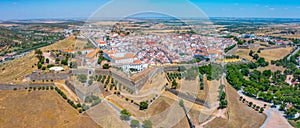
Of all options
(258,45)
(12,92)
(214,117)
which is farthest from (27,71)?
(258,45)

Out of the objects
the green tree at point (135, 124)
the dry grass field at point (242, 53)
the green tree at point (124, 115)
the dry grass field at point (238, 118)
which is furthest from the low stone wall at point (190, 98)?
the dry grass field at point (242, 53)

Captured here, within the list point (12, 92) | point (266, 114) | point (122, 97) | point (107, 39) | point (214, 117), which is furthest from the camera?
point (107, 39)

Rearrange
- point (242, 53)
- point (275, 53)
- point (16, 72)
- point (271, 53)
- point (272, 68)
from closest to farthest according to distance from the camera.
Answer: point (16, 72) → point (272, 68) → point (242, 53) → point (271, 53) → point (275, 53)

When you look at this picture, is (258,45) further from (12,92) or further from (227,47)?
(12,92)

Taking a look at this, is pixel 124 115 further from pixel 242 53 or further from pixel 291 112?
pixel 242 53

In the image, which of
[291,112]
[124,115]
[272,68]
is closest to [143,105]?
[124,115]

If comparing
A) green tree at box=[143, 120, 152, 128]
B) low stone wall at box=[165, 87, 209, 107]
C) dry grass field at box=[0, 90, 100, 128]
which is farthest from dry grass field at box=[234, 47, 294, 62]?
dry grass field at box=[0, 90, 100, 128]
